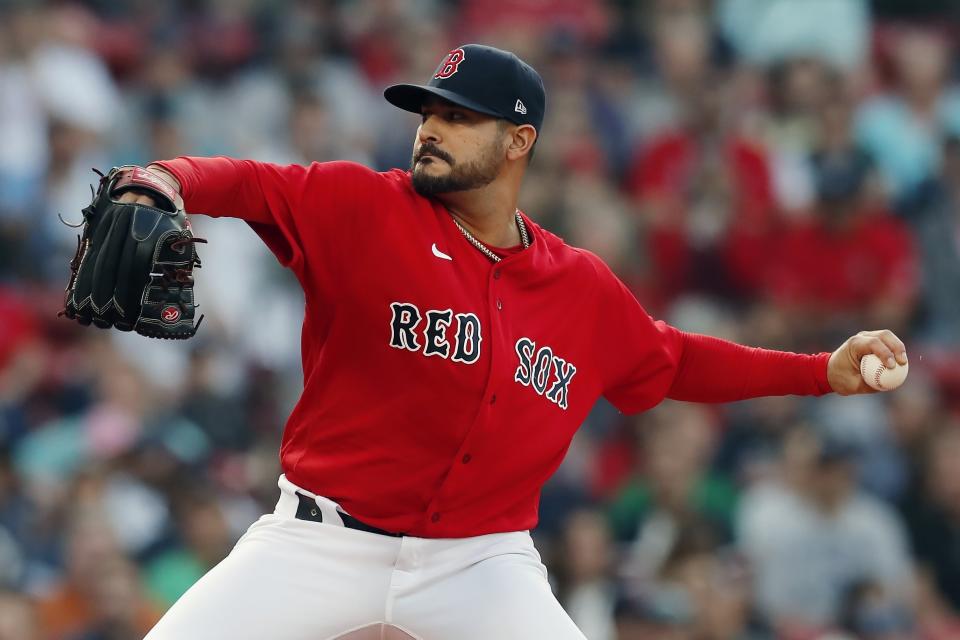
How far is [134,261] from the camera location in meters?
3.29

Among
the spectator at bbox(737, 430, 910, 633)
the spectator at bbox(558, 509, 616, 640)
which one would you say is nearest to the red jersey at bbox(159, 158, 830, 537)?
the spectator at bbox(558, 509, 616, 640)

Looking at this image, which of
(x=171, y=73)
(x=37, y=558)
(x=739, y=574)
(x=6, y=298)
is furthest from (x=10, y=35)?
(x=739, y=574)

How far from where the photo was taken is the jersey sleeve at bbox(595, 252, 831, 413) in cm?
429

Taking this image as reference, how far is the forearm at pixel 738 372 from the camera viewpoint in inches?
173

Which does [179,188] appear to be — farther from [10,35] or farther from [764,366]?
[10,35]

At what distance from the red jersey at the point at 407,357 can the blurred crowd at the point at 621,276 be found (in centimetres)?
249

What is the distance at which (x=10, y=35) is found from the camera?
8.59 metres

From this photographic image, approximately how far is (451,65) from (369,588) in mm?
1423

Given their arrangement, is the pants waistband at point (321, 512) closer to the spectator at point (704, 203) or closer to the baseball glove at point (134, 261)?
the baseball glove at point (134, 261)

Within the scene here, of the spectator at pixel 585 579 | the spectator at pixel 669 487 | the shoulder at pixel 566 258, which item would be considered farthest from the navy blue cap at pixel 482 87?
the spectator at pixel 669 487

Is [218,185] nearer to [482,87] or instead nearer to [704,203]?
[482,87]

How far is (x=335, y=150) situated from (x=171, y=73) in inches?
42.7

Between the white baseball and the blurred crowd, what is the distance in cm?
239

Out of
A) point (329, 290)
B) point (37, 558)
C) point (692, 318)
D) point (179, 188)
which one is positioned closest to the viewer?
point (179, 188)
